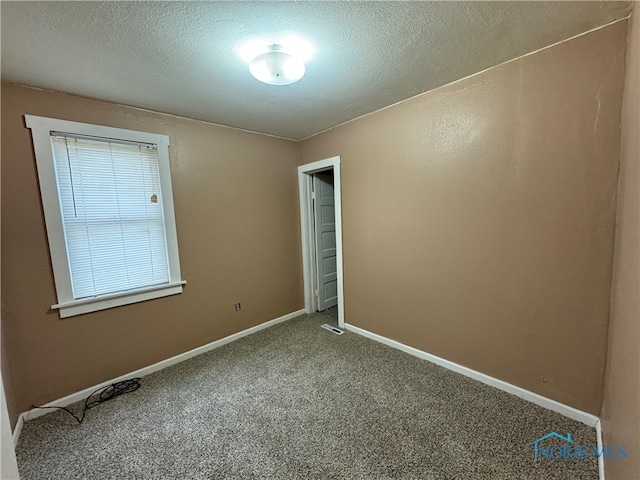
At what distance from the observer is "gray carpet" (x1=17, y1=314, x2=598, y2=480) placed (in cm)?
145

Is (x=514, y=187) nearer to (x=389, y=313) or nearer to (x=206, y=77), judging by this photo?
(x=389, y=313)

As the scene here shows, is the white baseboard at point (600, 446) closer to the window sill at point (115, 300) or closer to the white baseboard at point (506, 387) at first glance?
the white baseboard at point (506, 387)

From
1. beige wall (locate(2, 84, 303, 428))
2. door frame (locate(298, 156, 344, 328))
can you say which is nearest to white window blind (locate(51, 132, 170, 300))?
beige wall (locate(2, 84, 303, 428))

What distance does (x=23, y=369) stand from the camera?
1.89 meters

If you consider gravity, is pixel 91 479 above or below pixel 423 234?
below

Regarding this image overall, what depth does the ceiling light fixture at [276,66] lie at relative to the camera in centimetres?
154

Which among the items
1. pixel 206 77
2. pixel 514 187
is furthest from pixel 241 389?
pixel 514 187

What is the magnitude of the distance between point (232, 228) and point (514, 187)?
258cm

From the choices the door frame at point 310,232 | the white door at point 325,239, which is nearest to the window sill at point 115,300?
the door frame at point 310,232

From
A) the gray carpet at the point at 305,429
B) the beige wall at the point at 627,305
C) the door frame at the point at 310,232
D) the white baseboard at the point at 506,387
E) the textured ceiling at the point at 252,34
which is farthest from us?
the door frame at the point at 310,232

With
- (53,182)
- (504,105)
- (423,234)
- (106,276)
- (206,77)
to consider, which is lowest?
(106,276)

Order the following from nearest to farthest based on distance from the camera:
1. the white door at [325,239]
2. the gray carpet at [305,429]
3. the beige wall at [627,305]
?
1. the beige wall at [627,305]
2. the gray carpet at [305,429]
3. the white door at [325,239]

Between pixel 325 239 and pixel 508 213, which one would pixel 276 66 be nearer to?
pixel 508 213

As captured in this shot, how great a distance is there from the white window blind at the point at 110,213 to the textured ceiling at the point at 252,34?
43 cm
